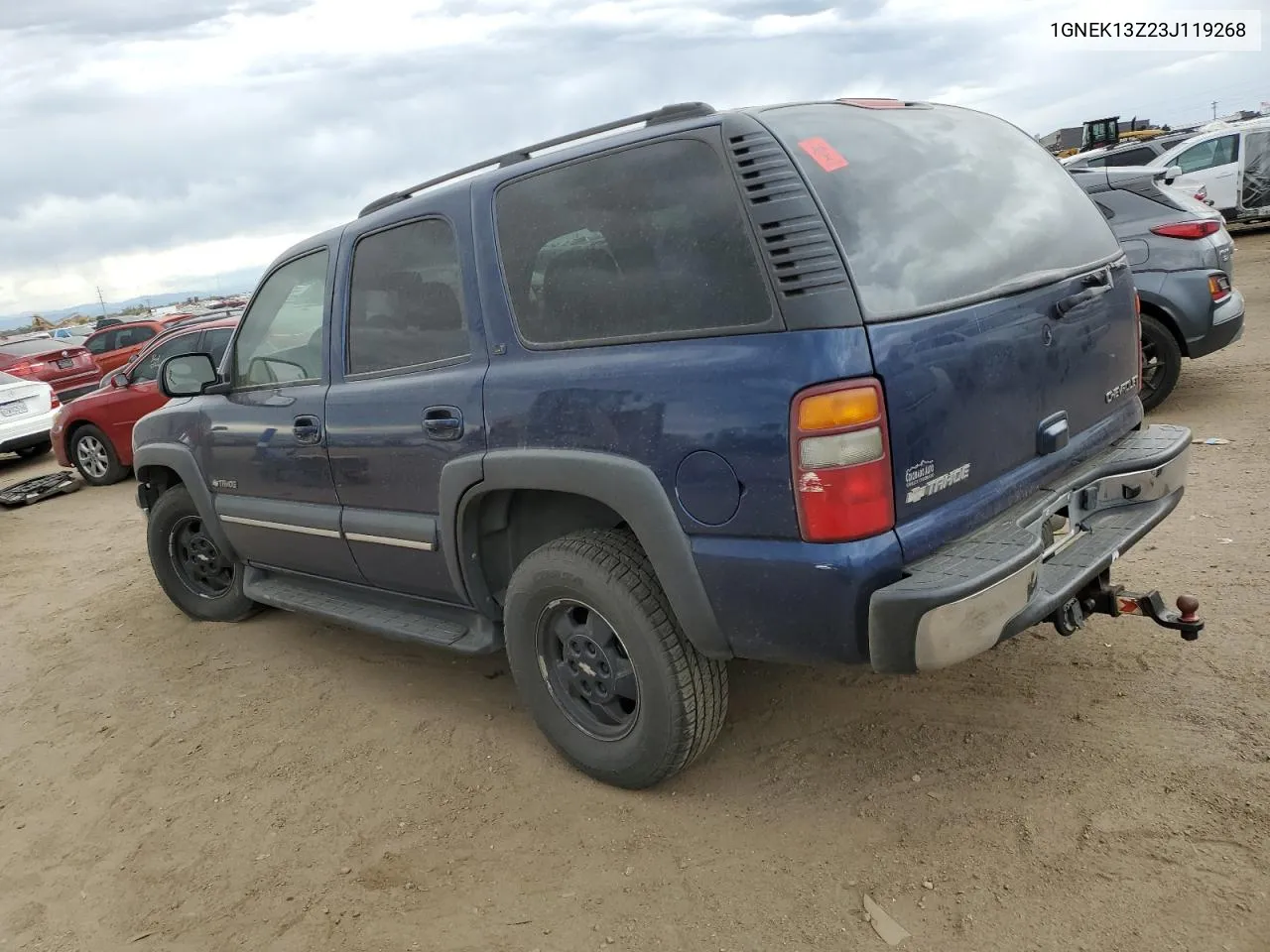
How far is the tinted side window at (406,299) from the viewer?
323 centimetres

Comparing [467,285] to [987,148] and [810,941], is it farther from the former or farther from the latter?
[810,941]

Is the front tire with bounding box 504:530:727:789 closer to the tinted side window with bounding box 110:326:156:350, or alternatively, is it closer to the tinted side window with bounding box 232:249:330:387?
the tinted side window with bounding box 232:249:330:387

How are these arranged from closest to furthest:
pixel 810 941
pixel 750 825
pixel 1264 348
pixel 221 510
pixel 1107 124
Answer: pixel 810 941 → pixel 750 825 → pixel 221 510 → pixel 1264 348 → pixel 1107 124

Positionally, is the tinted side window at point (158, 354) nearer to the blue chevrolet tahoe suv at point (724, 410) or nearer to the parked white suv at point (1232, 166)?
the blue chevrolet tahoe suv at point (724, 410)

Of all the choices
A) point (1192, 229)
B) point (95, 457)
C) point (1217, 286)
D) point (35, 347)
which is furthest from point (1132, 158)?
point (35, 347)

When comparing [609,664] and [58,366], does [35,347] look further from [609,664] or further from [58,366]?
[609,664]

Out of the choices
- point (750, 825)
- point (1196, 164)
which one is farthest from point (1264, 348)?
point (1196, 164)

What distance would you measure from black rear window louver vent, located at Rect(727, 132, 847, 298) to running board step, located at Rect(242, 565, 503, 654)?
180 centimetres

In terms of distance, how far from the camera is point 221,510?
4.51 metres

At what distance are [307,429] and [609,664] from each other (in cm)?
171

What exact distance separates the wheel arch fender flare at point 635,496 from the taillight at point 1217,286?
17.7ft

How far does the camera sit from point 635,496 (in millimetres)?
2602

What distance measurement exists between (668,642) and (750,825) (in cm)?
63

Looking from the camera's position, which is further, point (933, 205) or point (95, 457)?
point (95, 457)
